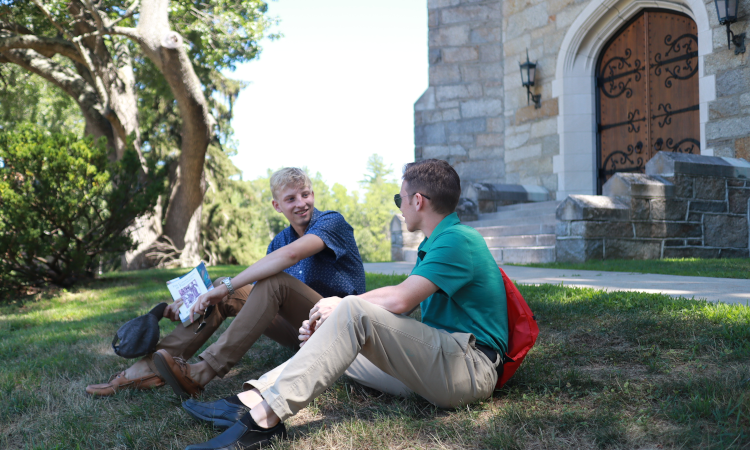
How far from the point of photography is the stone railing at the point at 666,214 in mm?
6840

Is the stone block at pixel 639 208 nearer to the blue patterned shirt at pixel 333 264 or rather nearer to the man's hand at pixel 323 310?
the blue patterned shirt at pixel 333 264

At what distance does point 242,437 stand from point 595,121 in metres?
9.54

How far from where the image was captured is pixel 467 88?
494 inches

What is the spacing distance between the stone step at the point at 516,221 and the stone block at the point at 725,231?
1.95m

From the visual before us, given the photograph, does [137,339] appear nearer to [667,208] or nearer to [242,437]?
[242,437]

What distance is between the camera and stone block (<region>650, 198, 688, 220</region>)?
7.01 meters

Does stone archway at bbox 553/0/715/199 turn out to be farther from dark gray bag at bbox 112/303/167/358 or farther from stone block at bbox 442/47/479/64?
dark gray bag at bbox 112/303/167/358

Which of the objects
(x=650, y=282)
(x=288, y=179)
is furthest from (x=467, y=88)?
(x=288, y=179)

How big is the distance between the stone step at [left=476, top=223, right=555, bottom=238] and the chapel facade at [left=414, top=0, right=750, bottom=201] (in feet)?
6.28

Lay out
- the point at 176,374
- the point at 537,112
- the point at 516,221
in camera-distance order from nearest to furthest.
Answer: the point at 176,374, the point at 516,221, the point at 537,112

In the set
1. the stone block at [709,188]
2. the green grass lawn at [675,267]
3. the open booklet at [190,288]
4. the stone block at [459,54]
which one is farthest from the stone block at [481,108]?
the open booklet at [190,288]

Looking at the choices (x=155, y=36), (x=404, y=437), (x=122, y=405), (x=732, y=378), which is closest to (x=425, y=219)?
(x=404, y=437)

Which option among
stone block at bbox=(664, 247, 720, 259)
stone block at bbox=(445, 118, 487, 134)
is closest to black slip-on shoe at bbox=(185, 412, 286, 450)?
stone block at bbox=(664, 247, 720, 259)

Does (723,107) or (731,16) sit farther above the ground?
(731,16)
